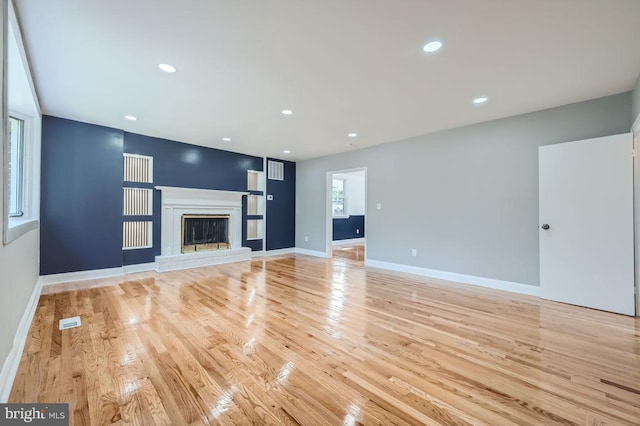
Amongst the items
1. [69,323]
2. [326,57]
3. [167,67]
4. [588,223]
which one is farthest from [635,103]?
[69,323]

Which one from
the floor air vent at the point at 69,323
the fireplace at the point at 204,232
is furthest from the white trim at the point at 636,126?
the fireplace at the point at 204,232

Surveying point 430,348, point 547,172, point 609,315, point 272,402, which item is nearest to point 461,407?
point 430,348

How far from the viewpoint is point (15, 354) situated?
1.99 m

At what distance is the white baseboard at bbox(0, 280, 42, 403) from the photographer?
1.63 metres

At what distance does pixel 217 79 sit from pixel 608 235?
4745mm

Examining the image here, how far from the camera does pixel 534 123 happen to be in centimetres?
382

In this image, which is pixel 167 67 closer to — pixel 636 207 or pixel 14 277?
pixel 14 277

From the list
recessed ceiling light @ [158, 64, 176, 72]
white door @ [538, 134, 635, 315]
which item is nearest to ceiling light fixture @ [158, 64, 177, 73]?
recessed ceiling light @ [158, 64, 176, 72]

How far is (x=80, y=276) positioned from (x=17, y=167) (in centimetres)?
180

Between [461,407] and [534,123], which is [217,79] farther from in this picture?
[534,123]

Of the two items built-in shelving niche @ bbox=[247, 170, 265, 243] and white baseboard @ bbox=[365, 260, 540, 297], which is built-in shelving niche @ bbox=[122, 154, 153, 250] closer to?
built-in shelving niche @ bbox=[247, 170, 265, 243]

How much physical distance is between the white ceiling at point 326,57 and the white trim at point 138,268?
264 cm

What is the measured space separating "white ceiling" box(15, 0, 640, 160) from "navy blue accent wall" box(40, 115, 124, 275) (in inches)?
17.6

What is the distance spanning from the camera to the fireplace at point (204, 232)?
5.77 metres
